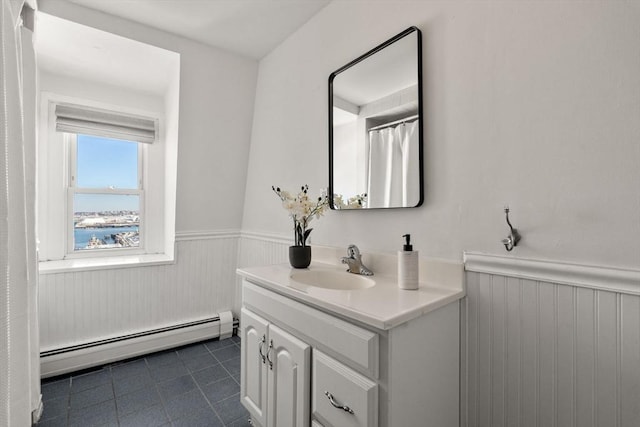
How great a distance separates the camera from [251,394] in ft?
4.74

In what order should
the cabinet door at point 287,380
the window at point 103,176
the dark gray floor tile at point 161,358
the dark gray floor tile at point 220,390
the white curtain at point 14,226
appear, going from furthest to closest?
the window at point 103,176 < the dark gray floor tile at point 161,358 < the dark gray floor tile at point 220,390 < the cabinet door at point 287,380 < the white curtain at point 14,226

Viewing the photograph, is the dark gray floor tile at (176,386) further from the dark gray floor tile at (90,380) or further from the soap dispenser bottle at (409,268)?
the soap dispenser bottle at (409,268)

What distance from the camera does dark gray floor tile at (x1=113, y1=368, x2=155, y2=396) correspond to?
72.8 inches

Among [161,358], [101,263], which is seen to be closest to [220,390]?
[161,358]

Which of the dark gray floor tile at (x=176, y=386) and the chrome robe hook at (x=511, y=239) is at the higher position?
the chrome robe hook at (x=511, y=239)

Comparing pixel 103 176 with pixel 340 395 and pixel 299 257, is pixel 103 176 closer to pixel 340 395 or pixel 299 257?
pixel 299 257

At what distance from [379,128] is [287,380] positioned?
1193mm

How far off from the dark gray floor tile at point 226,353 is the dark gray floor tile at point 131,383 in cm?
46

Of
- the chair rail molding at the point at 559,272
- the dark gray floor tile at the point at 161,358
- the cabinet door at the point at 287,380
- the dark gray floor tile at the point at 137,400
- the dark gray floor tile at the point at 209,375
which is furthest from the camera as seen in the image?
the dark gray floor tile at the point at 161,358

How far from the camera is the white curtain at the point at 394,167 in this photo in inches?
51.5

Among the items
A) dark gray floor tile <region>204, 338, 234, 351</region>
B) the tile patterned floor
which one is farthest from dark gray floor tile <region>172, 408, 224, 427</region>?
dark gray floor tile <region>204, 338, 234, 351</region>

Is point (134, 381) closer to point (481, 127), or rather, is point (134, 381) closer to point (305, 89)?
point (305, 89)

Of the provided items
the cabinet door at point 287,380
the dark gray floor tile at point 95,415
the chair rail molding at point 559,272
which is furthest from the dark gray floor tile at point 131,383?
the chair rail molding at point 559,272

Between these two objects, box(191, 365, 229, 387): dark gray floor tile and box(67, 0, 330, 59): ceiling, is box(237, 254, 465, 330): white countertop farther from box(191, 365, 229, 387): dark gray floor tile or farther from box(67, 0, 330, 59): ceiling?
box(67, 0, 330, 59): ceiling
